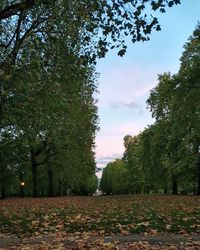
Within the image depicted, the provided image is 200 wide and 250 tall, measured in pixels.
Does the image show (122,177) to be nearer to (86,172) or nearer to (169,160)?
(86,172)

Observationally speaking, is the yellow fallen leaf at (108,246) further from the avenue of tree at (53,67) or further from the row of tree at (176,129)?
the row of tree at (176,129)

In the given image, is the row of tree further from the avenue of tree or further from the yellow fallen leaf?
the yellow fallen leaf

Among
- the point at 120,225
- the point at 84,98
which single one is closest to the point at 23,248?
the point at 120,225

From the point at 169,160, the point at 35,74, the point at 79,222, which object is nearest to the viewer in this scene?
the point at 79,222

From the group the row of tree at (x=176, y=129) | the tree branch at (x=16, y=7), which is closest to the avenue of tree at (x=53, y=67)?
the tree branch at (x=16, y=7)

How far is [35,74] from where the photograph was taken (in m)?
20.2

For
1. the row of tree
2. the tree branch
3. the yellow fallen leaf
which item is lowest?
the yellow fallen leaf

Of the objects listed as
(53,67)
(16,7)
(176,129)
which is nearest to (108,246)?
(16,7)

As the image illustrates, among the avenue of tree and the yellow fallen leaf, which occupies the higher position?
the avenue of tree

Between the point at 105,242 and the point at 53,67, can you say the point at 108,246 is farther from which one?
the point at 53,67

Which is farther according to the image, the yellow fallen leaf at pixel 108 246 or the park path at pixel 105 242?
the park path at pixel 105 242

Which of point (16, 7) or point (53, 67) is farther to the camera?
point (53, 67)

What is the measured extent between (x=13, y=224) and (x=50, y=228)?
8.08 ft

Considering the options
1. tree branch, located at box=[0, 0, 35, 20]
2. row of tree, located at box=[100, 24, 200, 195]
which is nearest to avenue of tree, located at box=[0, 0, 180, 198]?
tree branch, located at box=[0, 0, 35, 20]
